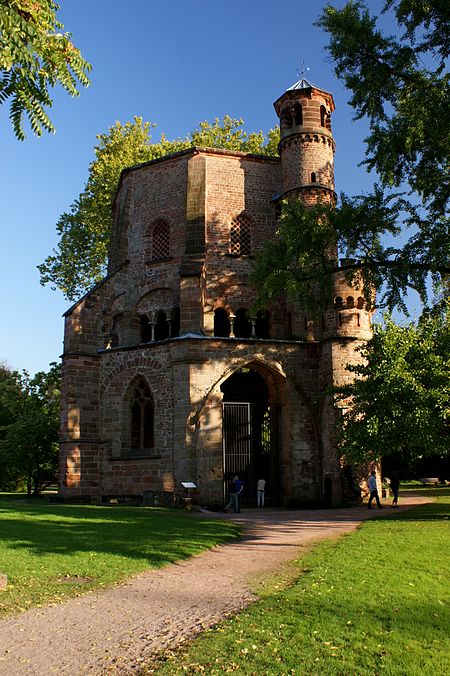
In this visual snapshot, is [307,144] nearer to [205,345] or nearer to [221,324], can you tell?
[221,324]

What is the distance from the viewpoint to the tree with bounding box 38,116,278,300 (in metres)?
34.9

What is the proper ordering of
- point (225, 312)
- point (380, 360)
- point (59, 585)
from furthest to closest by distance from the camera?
point (225, 312) → point (380, 360) → point (59, 585)

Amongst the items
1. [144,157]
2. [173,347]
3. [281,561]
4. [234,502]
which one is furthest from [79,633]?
[144,157]

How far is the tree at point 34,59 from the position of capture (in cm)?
534

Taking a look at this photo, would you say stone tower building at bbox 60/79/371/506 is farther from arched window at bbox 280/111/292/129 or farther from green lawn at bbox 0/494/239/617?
green lawn at bbox 0/494/239/617

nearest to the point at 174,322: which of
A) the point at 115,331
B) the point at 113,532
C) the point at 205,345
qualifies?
the point at 115,331

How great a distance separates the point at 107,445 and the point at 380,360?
36.3 feet

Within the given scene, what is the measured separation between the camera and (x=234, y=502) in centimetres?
2059

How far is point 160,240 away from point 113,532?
15.9m

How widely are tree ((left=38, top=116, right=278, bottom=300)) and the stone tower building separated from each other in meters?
7.51

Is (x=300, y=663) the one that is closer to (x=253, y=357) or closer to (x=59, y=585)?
(x=59, y=585)

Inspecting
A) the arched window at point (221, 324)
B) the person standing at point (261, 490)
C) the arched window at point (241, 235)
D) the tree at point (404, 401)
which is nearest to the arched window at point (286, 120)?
the arched window at point (241, 235)

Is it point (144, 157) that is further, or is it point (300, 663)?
point (144, 157)

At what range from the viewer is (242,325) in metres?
26.2
